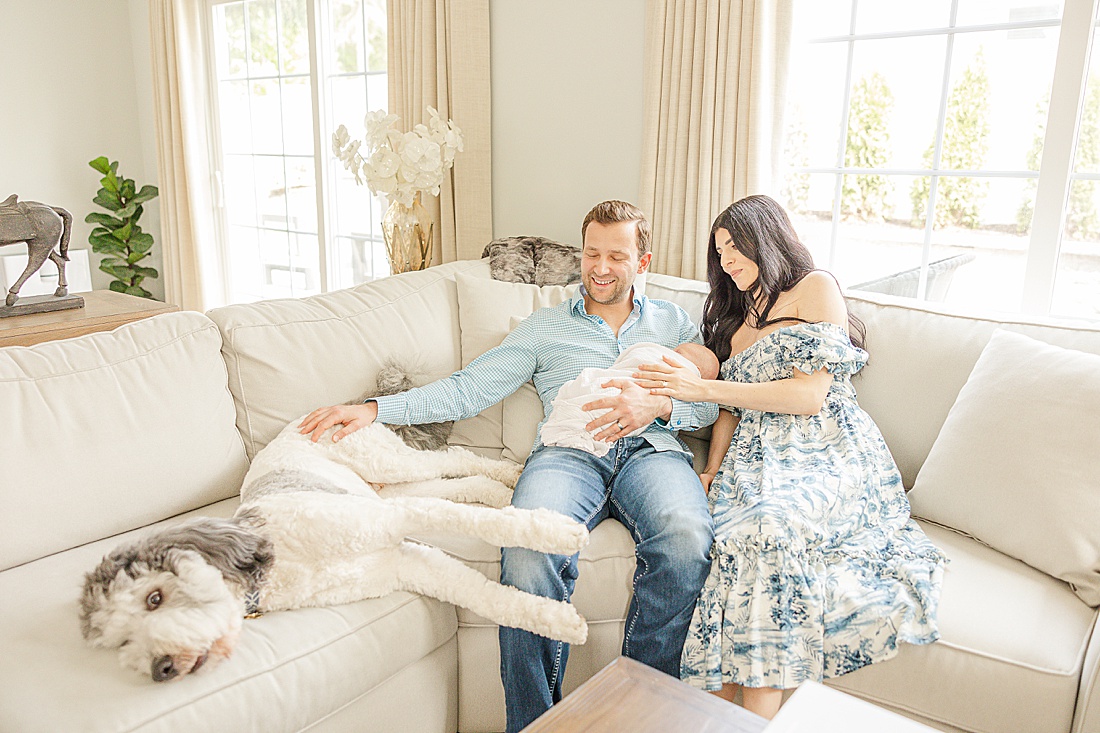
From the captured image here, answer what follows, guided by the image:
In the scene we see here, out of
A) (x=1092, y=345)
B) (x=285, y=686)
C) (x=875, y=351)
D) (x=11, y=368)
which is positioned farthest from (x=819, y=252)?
(x=11, y=368)

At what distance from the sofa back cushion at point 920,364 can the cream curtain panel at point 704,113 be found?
72 cm

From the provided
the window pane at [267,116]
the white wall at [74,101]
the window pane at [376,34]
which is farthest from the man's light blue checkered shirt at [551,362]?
the white wall at [74,101]

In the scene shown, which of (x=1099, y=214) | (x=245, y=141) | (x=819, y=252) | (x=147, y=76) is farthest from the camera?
(x=147, y=76)

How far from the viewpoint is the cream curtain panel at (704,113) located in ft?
8.38

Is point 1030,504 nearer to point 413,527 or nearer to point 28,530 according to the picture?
point 413,527

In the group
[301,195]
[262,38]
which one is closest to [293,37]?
[262,38]

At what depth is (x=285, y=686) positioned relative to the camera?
1.41 m

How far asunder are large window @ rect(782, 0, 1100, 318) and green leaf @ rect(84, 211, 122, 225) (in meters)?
3.78

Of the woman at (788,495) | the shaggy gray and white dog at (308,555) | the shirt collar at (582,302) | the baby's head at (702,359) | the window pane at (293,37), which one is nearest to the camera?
the shaggy gray and white dog at (308,555)

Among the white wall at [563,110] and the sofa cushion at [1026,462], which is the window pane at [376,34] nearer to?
the white wall at [563,110]

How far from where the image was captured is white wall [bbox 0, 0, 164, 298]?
4.61 metres

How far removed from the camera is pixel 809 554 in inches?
64.3

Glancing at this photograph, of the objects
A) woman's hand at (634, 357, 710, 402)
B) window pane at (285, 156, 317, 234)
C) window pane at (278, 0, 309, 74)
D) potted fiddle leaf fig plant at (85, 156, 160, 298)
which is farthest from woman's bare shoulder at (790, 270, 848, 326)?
potted fiddle leaf fig plant at (85, 156, 160, 298)

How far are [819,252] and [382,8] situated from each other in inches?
93.8
